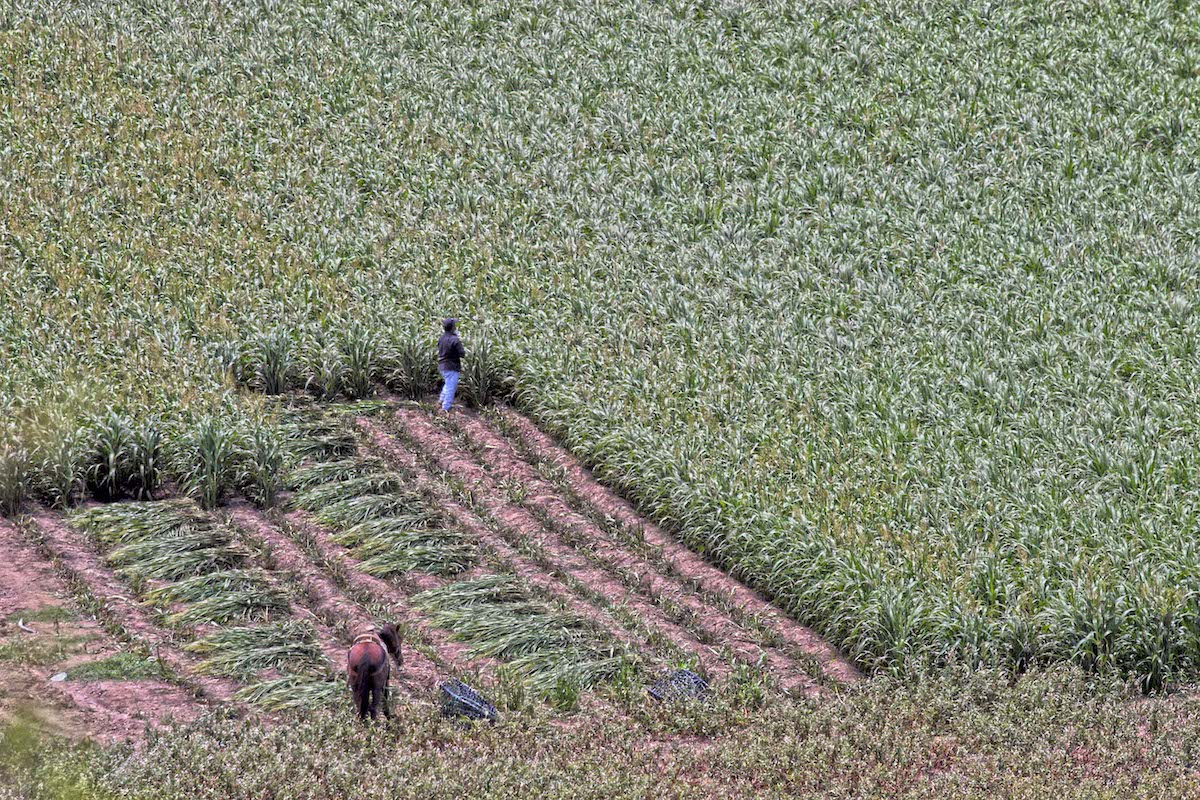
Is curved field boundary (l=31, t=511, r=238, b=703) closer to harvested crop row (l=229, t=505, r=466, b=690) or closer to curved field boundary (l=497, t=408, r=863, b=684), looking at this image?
harvested crop row (l=229, t=505, r=466, b=690)

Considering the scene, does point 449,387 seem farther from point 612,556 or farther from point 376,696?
point 376,696

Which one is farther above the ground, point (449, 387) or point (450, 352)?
point (450, 352)

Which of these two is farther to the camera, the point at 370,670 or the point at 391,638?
the point at 391,638

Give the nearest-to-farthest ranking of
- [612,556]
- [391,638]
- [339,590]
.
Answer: [391,638] < [339,590] < [612,556]

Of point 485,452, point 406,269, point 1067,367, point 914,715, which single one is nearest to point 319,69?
point 406,269

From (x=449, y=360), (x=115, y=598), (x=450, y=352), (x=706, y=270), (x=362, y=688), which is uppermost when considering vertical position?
(x=706, y=270)

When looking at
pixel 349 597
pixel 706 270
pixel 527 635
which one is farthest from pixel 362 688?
pixel 706 270

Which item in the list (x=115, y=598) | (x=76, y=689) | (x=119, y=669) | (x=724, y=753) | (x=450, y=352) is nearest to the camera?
(x=724, y=753)
